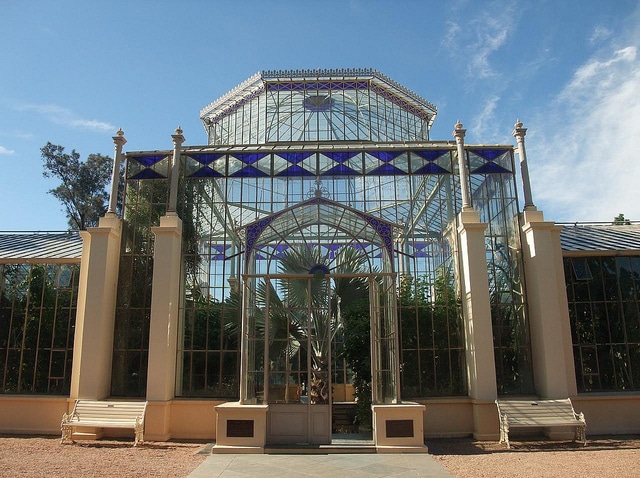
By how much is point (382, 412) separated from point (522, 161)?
7877 millimetres

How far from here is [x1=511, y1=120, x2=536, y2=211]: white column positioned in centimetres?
1393

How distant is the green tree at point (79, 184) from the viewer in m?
28.7

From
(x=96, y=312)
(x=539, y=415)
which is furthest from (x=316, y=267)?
(x=539, y=415)

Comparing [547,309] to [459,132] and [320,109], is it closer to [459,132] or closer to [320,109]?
[459,132]

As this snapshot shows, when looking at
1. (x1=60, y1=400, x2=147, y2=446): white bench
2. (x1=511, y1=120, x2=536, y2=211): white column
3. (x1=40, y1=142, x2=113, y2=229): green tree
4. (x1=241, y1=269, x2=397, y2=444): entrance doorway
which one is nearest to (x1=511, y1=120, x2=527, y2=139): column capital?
(x1=511, y1=120, x2=536, y2=211): white column

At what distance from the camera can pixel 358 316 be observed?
13539 mm

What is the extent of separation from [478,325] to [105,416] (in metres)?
8.90

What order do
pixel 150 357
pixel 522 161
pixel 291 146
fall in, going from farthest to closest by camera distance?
1. pixel 291 146
2. pixel 522 161
3. pixel 150 357

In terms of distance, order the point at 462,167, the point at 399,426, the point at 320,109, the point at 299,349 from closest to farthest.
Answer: the point at 399,426 < the point at 299,349 < the point at 462,167 < the point at 320,109

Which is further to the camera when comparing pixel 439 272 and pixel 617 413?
pixel 439 272

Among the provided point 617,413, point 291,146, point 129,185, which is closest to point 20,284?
point 129,185

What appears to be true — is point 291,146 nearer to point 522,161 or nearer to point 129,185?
point 129,185

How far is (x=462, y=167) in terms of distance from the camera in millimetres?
14102

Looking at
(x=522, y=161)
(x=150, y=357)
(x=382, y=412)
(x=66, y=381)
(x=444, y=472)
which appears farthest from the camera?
(x=522, y=161)
